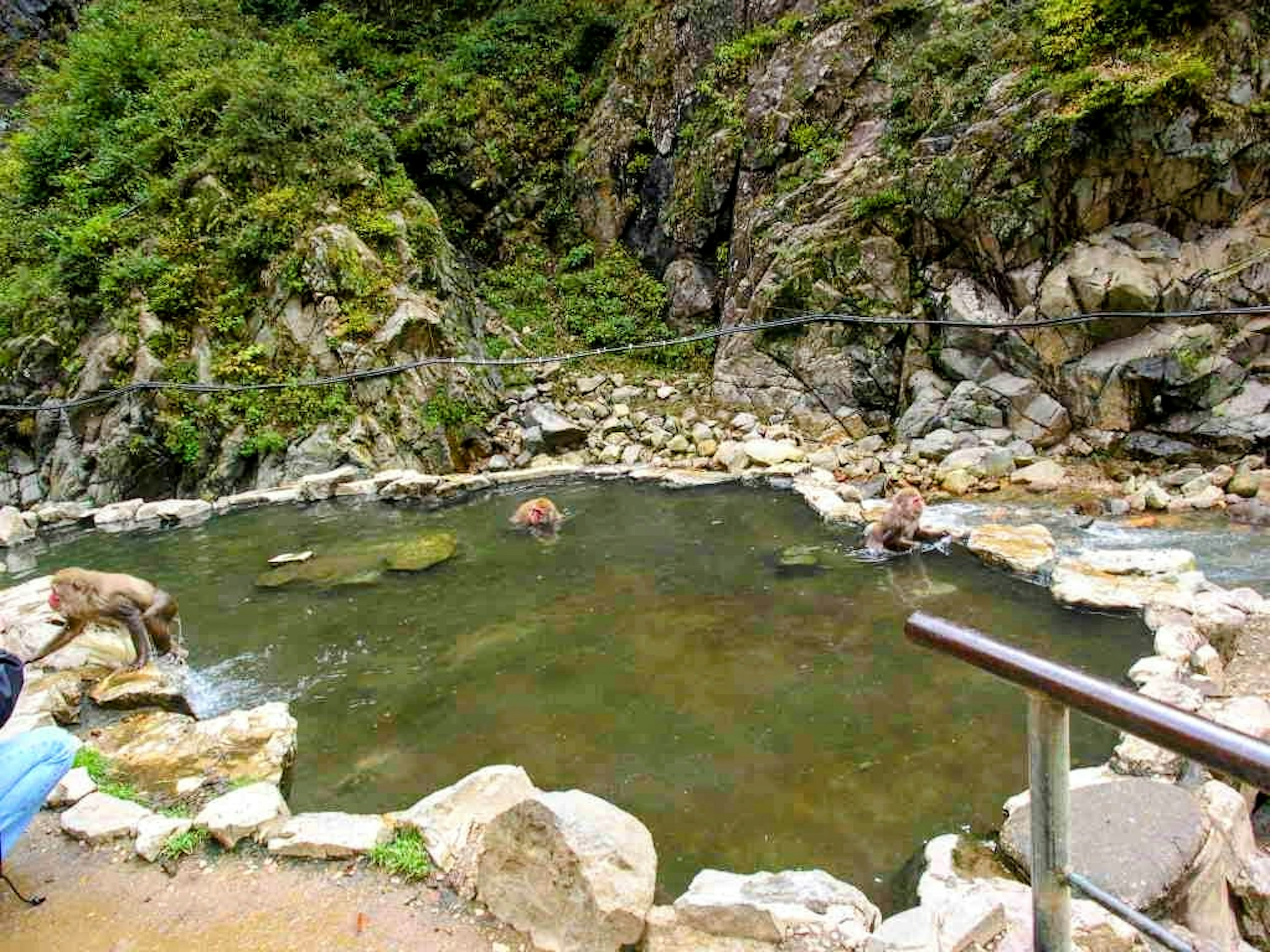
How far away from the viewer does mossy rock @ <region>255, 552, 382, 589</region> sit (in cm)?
675

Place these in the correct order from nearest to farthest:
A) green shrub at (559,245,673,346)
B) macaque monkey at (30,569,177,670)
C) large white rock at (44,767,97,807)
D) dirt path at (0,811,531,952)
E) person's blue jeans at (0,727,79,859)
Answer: dirt path at (0,811,531,952) → person's blue jeans at (0,727,79,859) → large white rock at (44,767,97,807) → macaque monkey at (30,569,177,670) → green shrub at (559,245,673,346)

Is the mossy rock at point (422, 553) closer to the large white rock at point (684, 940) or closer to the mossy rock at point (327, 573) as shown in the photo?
the mossy rock at point (327, 573)

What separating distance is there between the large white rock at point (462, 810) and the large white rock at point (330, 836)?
0.09m

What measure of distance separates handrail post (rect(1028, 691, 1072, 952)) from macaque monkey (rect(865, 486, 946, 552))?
5.30 metres

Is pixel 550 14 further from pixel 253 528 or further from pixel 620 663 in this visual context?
pixel 620 663

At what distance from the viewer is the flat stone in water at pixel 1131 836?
97.6 inches

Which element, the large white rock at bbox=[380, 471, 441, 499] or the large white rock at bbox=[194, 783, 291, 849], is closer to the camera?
the large white rock at bbox=[194, 783, 291, 849]

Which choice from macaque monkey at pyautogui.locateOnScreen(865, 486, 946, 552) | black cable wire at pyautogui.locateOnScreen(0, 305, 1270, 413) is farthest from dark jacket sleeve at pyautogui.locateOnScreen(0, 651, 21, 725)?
black cable wire at pyautogui.locateOnScreen(0, 305, 1270, 413)

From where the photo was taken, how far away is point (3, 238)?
13.5 meters

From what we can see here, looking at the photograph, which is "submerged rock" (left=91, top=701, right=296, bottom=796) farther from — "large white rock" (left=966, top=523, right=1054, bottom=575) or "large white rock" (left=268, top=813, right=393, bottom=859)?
"large white rock" (left=966, top=523, right=1054, bottom=575)

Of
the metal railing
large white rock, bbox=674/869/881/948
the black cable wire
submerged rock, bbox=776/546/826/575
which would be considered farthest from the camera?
the black cable wire

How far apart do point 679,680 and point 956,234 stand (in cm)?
937

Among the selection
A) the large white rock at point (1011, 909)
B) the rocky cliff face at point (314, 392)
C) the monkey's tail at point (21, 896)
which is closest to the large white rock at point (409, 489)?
the rocky cliff face at point (314, 392)

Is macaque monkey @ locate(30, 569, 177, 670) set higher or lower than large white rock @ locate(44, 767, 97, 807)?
higher
